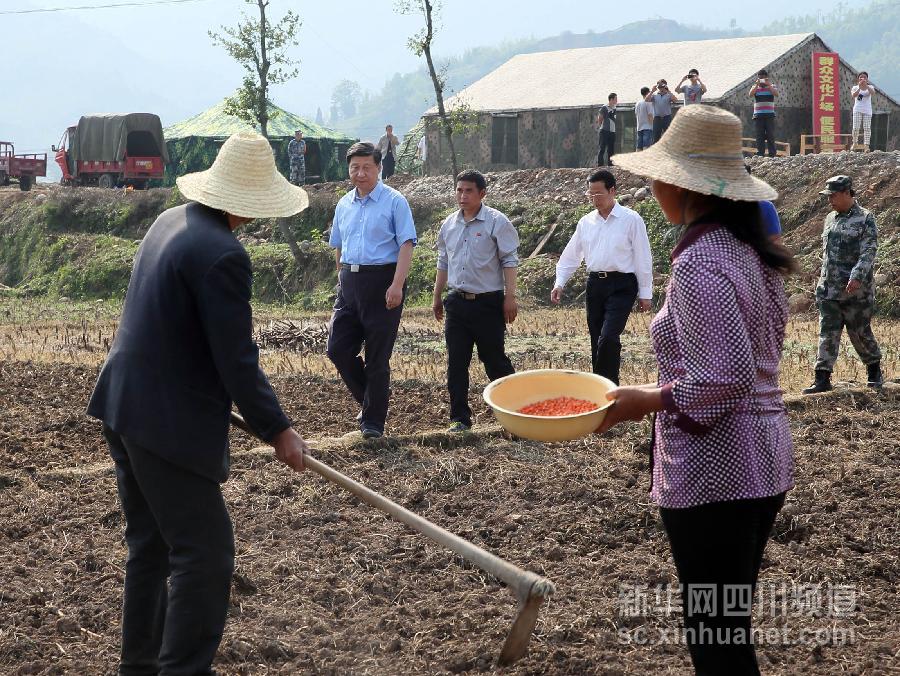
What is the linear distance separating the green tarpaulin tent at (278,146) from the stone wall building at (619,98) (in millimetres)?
3778

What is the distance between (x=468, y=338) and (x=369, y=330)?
76cm

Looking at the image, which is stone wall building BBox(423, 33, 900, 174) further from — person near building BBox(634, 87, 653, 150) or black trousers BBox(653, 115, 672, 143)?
person near building BBox(634, 87, 653, 150)

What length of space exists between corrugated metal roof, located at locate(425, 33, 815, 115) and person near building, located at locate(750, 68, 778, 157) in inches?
189

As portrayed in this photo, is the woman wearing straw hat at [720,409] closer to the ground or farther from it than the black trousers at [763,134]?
closer to the ground

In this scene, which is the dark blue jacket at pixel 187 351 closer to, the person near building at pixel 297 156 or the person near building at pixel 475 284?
the person near building at pixel 475 284

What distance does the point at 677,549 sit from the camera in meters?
2.89

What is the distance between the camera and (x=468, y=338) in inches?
289

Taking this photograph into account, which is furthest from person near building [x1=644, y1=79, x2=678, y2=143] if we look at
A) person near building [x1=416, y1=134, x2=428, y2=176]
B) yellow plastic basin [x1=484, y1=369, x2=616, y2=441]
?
yellow plastic basin [x1=484, y1=369, x2=616, y2=441]

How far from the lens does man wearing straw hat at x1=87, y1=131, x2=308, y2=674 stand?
3332 millimetres

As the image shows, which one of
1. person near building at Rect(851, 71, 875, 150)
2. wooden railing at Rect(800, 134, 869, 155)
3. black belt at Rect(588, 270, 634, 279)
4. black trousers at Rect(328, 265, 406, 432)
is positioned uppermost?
person near building at Rect(851, 71, 875, 150)

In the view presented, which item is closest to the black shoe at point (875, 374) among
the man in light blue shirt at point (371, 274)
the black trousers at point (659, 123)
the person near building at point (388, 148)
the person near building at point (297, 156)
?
the man in light blue shirt at point (371, 274)

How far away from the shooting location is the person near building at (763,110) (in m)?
20.9

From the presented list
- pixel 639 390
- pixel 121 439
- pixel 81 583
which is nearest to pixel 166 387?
pixel 121 439

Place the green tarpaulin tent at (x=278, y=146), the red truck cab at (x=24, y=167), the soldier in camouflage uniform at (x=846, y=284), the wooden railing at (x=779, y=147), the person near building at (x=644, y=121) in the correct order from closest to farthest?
the soldier in camouflage uniform at (x=846, y=284), the person near building at (x=644, y=121), the wooden railing at (x=779, y=147), the green tarpaulin tent at (x=278, y=146), the red truck cab at (x=24, y=167)
